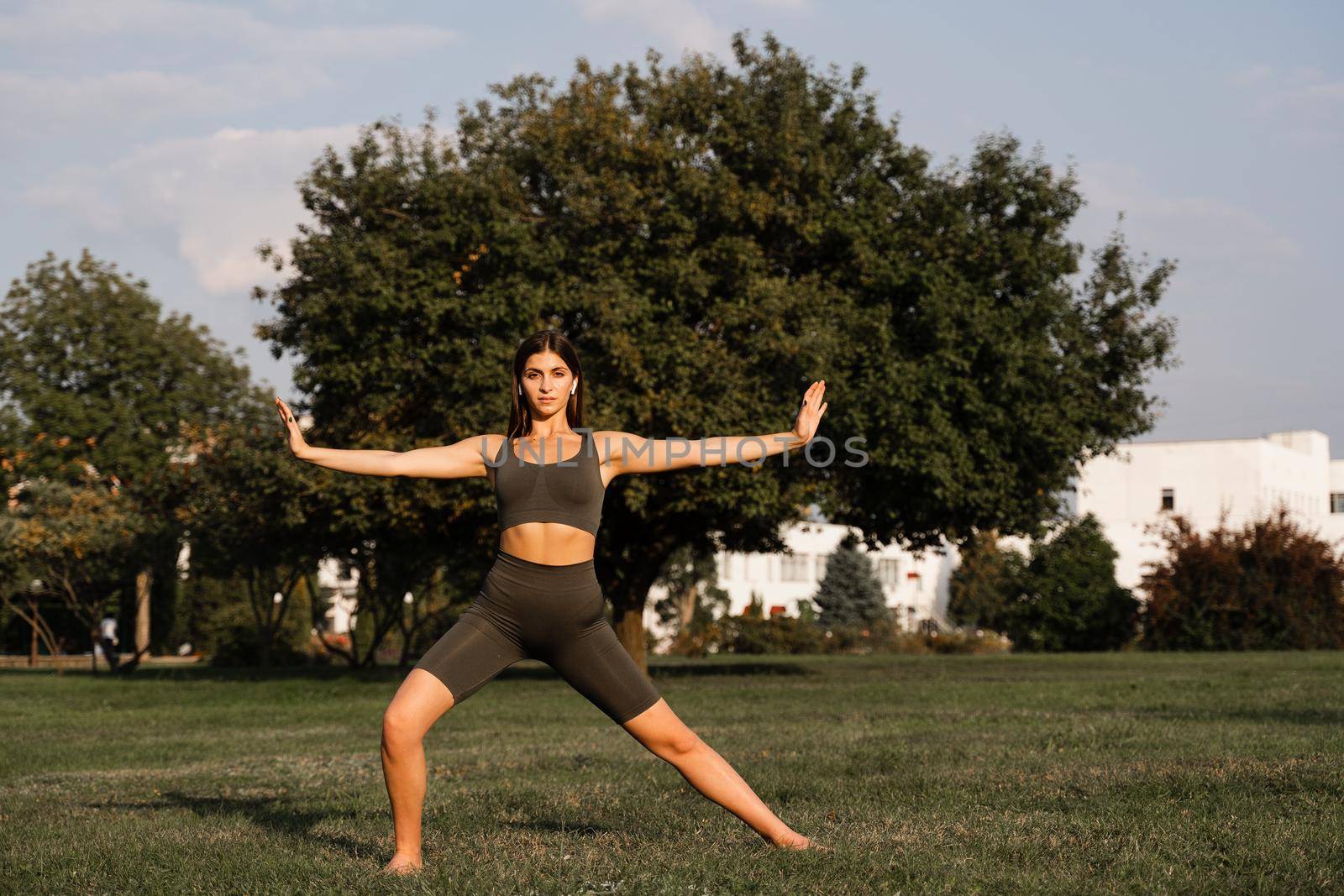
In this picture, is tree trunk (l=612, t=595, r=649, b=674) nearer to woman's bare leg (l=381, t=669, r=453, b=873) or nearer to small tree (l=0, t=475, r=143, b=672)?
small tree (l=0, t=475, r=143, b=672)

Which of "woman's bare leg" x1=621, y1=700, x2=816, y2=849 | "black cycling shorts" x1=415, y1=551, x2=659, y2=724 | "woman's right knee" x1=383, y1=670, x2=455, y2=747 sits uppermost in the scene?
"black cycling shorts" x1=415, y1=551, x2=659, y2=724

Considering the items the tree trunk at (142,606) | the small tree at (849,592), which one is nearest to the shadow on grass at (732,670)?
the tree trunk at (142,606)

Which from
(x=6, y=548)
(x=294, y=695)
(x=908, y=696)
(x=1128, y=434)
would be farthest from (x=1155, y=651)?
(x=6, y=548)

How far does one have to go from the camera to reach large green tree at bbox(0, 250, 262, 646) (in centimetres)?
3828

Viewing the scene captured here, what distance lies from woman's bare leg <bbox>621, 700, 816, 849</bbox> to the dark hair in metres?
1.30

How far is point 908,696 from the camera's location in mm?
18266

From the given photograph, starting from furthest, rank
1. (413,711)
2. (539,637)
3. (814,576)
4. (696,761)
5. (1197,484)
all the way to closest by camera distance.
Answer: (1197,484), (814,576), (696,761), (539,637), (413,711)

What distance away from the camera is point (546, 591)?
551cm

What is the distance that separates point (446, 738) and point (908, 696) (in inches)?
296

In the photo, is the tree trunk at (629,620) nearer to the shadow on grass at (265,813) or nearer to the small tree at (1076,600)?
the shadow on grass at (265,813)

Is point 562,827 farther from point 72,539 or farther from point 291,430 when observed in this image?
point 72,539

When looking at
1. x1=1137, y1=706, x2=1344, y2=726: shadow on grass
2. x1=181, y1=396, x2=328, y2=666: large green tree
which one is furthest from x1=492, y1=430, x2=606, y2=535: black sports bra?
x1=181, y1=396, x2=328, y2=666: large green tree

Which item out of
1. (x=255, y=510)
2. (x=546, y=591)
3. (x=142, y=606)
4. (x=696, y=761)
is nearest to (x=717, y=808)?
(x=696, y=761)

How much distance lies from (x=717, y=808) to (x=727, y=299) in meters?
15.1
